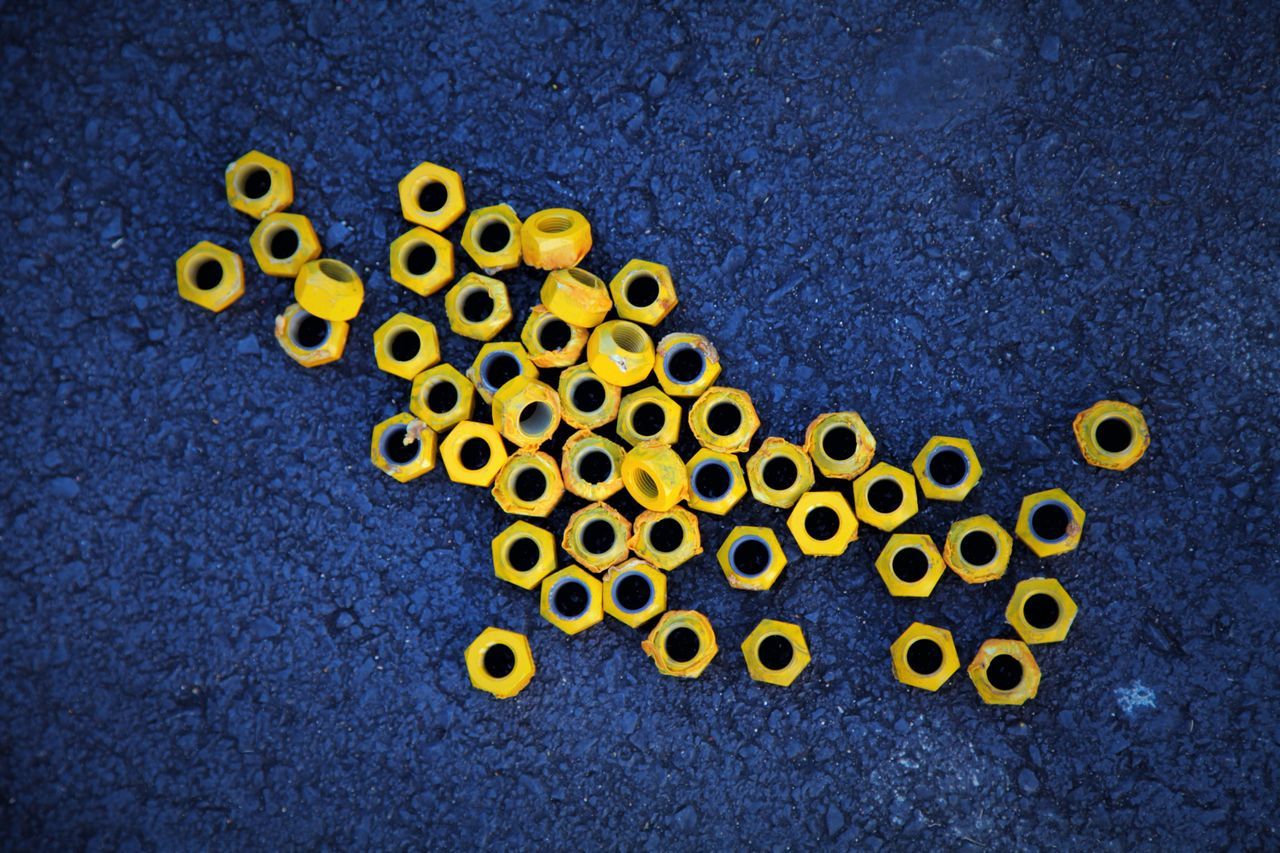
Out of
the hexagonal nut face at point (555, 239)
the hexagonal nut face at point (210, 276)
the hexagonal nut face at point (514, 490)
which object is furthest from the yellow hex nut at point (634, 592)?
the hexagonal nut face at point (210, 276)

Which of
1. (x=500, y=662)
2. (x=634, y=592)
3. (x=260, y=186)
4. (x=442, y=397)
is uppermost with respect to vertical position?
(x=260, y=186)

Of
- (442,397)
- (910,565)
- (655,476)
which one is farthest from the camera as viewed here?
(442,397)

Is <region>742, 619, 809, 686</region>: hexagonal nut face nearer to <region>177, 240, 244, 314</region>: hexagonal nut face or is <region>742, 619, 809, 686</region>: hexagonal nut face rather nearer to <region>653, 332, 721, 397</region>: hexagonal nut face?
<region>653, 332, 721, 397</region>: hexagonal nut face

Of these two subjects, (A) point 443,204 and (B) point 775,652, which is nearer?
(B) point 775,652

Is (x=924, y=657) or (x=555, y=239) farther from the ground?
(x=555, y=239)

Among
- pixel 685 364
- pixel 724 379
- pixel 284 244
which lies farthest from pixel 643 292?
pixel 284 244

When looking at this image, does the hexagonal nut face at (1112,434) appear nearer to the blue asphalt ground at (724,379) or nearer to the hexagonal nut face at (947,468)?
the blue asphalt ground at (724,379)

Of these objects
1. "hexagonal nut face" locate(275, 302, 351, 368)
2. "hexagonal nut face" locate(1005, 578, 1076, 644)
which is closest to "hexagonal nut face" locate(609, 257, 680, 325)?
"hexagonal nut face" locate(275, 302, 351, 368)

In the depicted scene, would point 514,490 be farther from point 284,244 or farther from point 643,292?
point 284,244
